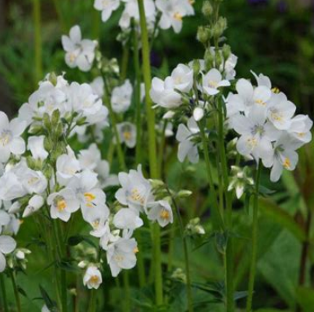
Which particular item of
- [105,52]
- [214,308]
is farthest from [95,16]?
[105,52]

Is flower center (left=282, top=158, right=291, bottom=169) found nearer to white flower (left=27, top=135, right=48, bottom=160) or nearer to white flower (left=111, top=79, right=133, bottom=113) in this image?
white flower (left=27, top=135, right=48, bottom=160)

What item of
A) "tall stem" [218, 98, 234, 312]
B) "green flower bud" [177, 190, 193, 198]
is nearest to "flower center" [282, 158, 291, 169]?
"tall stem" [218, 98, 234, 312]

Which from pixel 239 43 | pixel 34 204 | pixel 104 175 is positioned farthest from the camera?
pixel 239 43

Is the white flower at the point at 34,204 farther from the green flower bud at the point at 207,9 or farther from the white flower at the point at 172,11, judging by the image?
the white flower at the point at 172,11

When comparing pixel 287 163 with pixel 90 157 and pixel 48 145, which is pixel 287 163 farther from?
pixel 90 157

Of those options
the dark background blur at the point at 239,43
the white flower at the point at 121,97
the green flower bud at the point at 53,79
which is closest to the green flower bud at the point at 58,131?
the green flower bud at the point at 53,79

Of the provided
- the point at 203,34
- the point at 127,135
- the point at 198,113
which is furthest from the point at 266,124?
the point at 127,135
